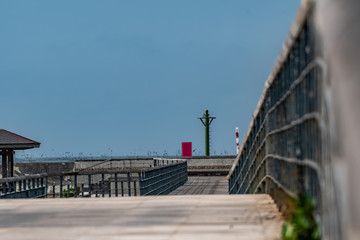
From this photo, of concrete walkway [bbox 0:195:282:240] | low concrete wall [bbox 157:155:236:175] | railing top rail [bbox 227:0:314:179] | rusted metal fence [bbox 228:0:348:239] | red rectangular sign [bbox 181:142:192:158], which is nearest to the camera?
rusted metal fence [bbox 228:0:348:239]

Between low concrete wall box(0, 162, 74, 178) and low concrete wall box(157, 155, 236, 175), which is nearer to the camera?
low concrete wall box(157, 155, 236, 175)

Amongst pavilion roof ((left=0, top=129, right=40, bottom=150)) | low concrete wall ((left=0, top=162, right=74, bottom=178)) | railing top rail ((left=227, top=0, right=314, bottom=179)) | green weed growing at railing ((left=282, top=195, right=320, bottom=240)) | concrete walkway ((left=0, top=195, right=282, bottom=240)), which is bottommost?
concrete walkway ((left=0, top=195, right=282, bottom=240))

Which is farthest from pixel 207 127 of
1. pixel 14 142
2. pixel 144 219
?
pixel 144 219

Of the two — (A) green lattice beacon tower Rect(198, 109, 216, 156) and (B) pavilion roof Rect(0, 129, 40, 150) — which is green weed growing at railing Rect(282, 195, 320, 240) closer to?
(B) pavilion roof Rect(0, 129, 40, 150)

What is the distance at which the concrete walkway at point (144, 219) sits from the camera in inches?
217

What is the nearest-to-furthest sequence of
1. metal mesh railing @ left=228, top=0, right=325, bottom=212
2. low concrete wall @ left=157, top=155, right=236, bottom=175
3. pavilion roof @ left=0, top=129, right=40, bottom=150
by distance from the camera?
Result: metal mesh railing @ left=228, top=0, right=325, bottom=212 → pavilion roof @ left=0, top=129, right=40, bottom=150 → low concrete wall @ left=157, top=155, right=236, bottom=175

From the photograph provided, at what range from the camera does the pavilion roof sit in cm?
2583

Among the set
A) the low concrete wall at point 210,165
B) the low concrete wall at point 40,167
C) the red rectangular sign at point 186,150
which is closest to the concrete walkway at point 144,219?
the low concrete wall at point 210,165

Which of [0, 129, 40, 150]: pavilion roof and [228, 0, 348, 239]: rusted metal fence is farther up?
[0, 129, 40, 150]: pavilion roof

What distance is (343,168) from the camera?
281 cm

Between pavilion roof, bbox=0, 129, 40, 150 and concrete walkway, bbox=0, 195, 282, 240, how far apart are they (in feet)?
57.3

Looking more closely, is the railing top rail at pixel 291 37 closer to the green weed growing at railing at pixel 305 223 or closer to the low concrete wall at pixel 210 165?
the green weed growing at railing at pixel 305 223

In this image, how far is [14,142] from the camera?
85.7 feet

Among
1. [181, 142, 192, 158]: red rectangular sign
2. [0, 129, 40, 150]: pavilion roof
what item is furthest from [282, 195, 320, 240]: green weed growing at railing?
[181, 142, 192, 158]: red rectangular sign
